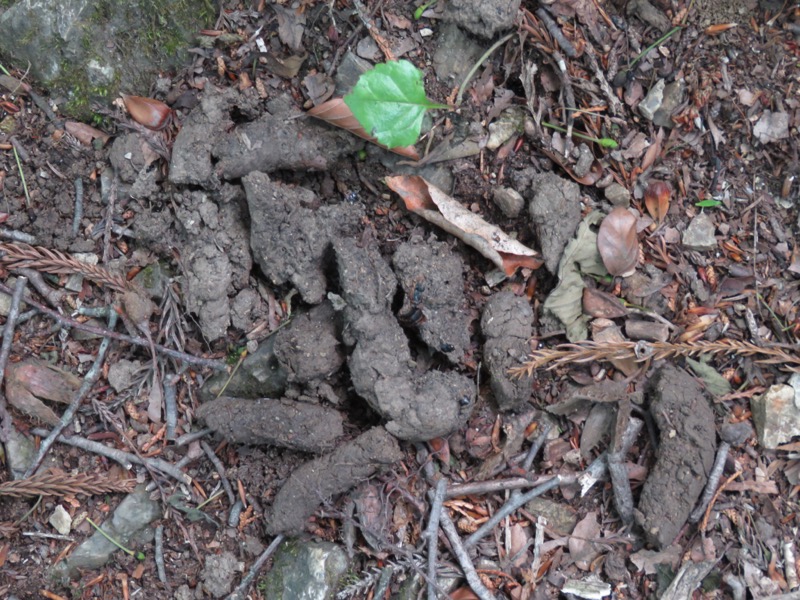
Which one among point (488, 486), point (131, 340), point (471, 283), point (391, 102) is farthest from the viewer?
point (471, 283)

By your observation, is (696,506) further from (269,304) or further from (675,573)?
(269,304)

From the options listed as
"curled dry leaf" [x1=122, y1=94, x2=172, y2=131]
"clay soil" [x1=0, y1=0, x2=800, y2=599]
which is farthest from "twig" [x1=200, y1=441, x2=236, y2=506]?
"curled dry leaf" [x1=122, y1=94, x2=172, y2=131]

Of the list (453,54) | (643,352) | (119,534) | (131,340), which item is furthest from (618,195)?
(119,534)

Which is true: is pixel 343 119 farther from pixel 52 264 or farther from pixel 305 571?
pixel 305 571

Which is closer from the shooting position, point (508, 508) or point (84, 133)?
point (508, 508)

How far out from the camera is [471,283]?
3.22 meters

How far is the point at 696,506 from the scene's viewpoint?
3.00 metres

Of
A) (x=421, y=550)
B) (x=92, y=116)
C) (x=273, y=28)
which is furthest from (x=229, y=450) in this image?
(x=273, y=28)

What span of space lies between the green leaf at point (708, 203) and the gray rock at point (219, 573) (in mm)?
2771

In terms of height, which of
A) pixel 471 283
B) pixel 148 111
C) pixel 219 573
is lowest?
pixel 219 573

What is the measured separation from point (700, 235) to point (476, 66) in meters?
1.35

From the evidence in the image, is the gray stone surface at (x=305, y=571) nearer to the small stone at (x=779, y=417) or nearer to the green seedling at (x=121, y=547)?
the green seedling at (x=121, y=547)

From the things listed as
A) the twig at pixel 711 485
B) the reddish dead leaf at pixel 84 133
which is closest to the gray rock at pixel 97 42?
the reddish dead leaf at pixel 84 133

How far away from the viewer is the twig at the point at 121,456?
3.11m
